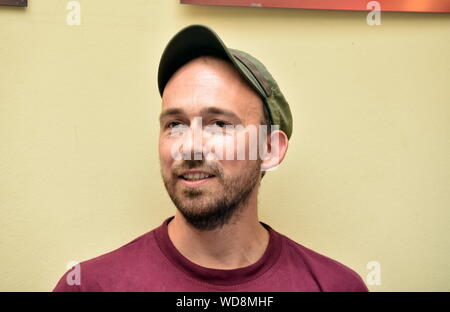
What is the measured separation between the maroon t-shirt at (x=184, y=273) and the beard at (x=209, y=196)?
9 centimetres

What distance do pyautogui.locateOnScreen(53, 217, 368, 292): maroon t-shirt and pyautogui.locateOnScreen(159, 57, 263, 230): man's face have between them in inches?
3.8

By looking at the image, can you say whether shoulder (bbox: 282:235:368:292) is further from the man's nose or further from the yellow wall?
the man's nose

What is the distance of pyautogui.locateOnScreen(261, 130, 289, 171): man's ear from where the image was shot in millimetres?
877

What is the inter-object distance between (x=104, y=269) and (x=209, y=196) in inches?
11.0

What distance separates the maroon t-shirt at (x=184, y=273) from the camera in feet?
2.62

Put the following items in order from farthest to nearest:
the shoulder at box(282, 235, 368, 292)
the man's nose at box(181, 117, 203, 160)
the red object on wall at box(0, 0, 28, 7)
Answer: the red object on wall at box(0, 0, 28, 7) < the shoulder at box(282, 235, 368, 292) < the man's nose at box(181, 117, 203, 160)

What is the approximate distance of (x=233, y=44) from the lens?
3.50ft

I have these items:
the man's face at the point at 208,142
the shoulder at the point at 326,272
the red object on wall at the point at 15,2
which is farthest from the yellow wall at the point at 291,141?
the man's face at the point at 208,142

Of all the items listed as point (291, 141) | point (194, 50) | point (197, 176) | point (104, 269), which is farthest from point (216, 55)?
point (104, 269)

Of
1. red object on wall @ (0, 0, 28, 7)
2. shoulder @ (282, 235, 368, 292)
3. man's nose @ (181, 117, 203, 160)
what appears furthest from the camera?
red object on wall @ (0, 0, 28, 7)

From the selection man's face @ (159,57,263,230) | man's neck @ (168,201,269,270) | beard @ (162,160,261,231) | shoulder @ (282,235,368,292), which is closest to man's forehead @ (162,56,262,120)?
man's face @ (159,57,263,230)
